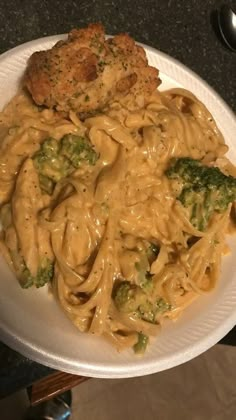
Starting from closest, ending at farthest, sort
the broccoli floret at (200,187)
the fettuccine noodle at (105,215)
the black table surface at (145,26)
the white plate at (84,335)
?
the white plate at (84,335)
the fettuccine noodle at (105,215)
the broccoli floret at (200,187)
the black table surface at (145,26)

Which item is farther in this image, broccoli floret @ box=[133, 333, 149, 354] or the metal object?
the metal object

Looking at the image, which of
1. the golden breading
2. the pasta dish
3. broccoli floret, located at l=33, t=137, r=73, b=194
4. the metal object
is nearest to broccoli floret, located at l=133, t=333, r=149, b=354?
the pasta dish

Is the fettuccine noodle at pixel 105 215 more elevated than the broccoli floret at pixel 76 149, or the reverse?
the broccoli floret at pixel 76 149

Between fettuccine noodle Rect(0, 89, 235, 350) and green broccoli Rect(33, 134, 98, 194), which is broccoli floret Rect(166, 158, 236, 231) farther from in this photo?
green broccoli Rect(33, 134, 98, 194)

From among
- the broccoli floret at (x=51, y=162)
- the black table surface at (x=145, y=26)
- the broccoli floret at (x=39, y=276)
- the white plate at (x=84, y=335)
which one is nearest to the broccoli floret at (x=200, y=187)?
the white plate at (x=84, y=335)

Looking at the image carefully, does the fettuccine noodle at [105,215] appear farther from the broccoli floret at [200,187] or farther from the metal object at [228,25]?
the metal object at [228,25]

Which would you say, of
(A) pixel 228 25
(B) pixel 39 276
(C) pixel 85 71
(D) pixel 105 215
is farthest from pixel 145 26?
(B) pixel 39 276
